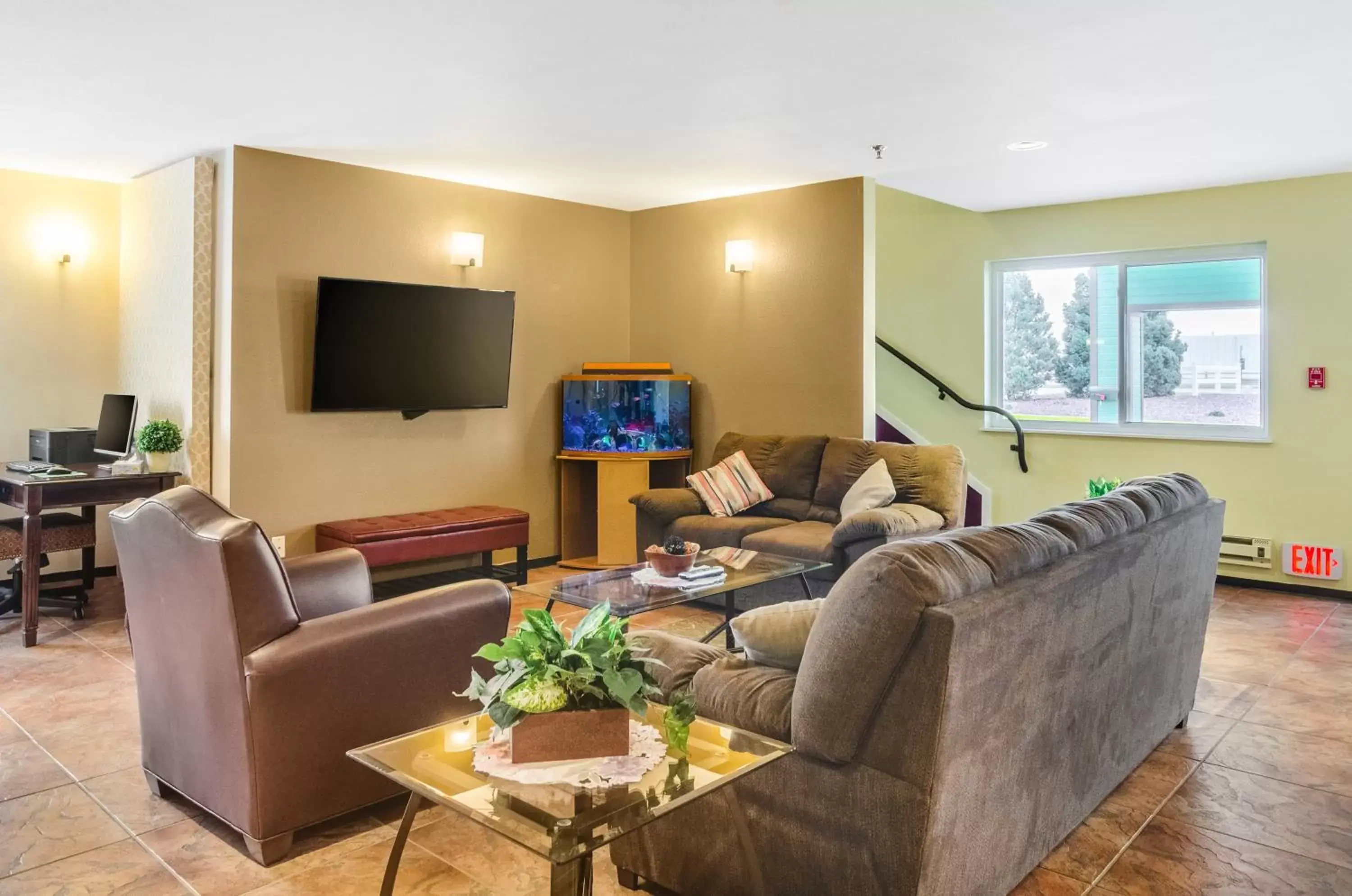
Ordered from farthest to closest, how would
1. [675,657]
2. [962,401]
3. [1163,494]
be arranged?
[962,401] < [1163,494] < [675,657]

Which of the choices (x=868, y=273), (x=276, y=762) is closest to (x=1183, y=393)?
(x=868, y=273)

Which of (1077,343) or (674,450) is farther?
(1077,343)

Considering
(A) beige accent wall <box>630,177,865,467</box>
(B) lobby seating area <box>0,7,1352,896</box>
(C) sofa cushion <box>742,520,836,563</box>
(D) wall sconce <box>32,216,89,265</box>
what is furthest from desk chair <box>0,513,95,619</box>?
(A) beige accent wall <box>630,177,865,467</box>

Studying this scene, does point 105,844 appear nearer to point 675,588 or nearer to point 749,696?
point 749,696

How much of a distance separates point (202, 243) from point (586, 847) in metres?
4.70

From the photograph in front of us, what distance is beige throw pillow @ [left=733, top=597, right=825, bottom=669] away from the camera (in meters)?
2.31

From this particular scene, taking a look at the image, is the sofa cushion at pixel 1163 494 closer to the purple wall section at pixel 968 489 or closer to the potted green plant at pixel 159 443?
the purple wall section at pixel 968 489

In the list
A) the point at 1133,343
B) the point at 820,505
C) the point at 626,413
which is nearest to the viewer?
the point at 820,505

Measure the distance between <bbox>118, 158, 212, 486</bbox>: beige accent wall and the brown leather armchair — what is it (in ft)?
8.46

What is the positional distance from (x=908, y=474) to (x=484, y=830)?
10.8 ft

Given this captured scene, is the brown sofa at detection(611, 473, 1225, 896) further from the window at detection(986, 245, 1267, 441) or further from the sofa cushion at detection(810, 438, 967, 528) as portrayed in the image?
the window at detection(986, 245, 1267, 441)

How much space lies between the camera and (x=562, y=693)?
178 centimetres

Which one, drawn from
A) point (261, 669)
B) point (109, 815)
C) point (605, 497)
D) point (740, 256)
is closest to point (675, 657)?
point (261, 669)

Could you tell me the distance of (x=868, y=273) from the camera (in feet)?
19.3
